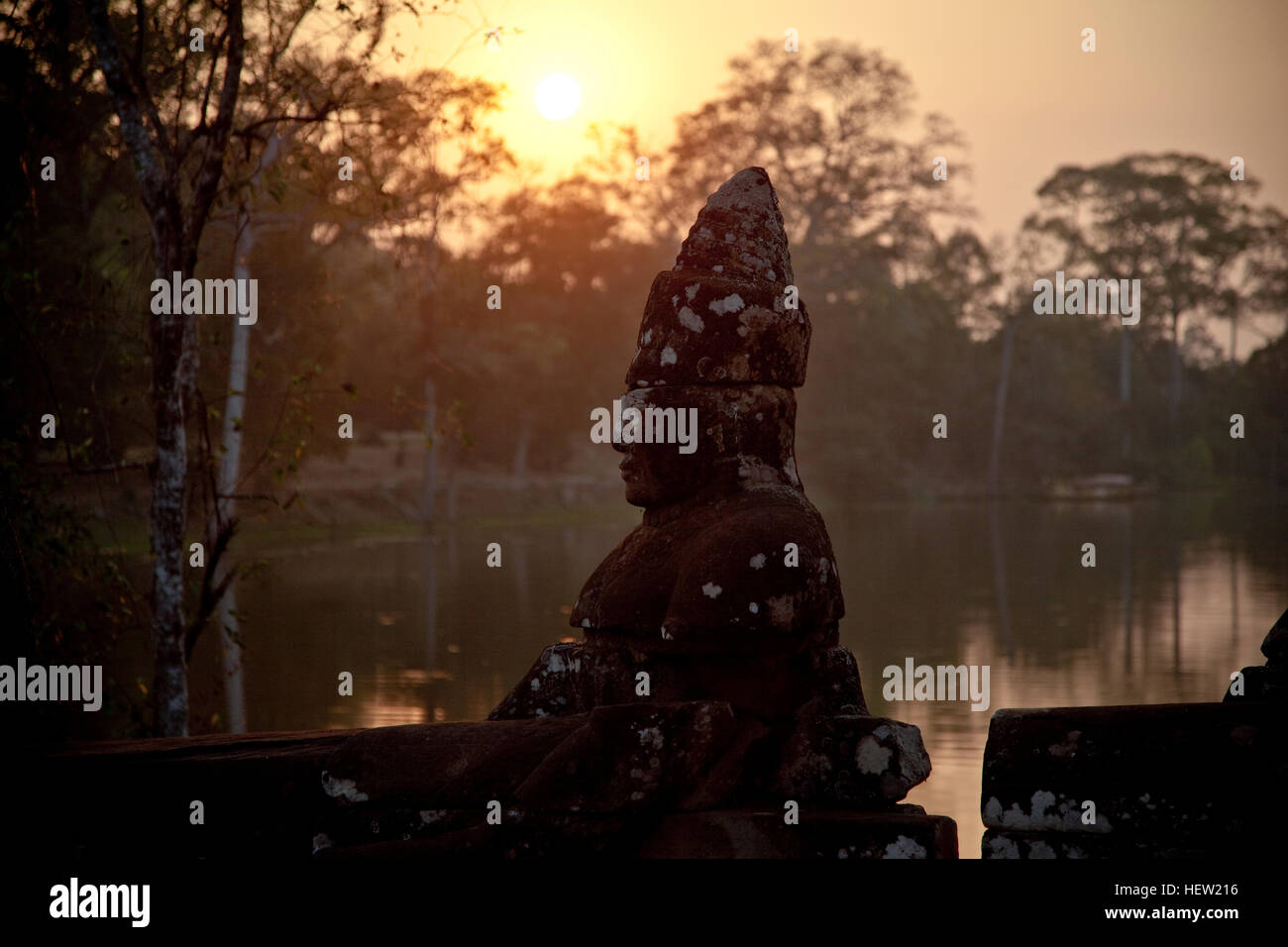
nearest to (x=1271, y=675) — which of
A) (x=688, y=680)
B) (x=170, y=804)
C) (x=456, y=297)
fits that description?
(x=688, y=680)

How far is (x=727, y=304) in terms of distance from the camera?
366cm

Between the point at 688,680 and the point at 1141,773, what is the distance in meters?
1.20

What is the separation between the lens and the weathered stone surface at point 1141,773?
2.96m

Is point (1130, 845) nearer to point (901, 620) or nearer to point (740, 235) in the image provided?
point (740, 235)

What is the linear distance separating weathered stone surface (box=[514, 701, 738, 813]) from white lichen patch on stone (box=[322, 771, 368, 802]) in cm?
47

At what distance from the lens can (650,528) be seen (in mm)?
3750

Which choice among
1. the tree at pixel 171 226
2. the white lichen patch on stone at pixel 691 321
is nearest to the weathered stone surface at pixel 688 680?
the white lichen patch on stone at pixel 691 321

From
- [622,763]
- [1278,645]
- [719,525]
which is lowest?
[622,763]

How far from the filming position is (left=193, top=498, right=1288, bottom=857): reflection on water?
436 inches

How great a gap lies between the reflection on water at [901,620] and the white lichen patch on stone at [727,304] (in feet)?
14.1

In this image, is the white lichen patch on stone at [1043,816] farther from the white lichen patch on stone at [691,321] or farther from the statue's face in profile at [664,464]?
the white lichen patch on stone at [691,321]
